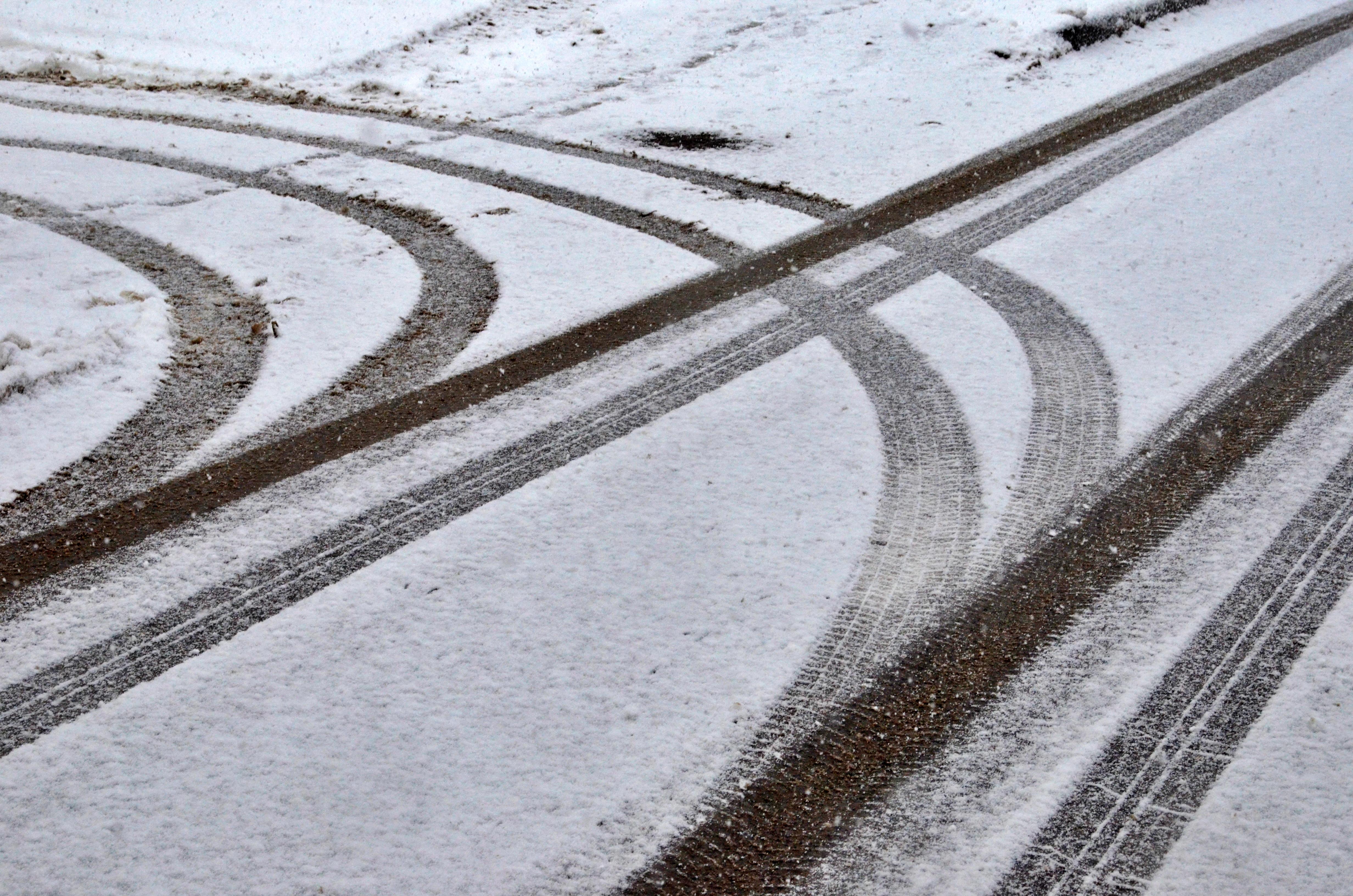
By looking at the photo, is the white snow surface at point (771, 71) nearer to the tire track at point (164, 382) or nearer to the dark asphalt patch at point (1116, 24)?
the dark asphalt patch at point (1116, 24)

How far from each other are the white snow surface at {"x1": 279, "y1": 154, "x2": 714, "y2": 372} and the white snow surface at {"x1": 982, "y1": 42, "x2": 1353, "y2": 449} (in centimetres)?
245

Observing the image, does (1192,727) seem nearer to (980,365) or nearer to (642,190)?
(980,365)

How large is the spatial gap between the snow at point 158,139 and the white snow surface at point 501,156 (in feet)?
0.81

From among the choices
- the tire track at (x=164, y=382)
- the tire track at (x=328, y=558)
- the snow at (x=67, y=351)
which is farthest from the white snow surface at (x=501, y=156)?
the snow at (x=67, y=351)

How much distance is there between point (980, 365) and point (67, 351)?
16.0 feet

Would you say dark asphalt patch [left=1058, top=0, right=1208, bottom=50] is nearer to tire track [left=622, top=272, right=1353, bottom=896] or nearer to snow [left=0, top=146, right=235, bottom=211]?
tire track [left=622, top=272, right=1353, bottom=896]

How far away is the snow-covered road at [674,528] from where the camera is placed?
2.98 metres

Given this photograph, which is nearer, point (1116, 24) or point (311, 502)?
point (311, 502)

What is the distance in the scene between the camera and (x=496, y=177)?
8.27 metres

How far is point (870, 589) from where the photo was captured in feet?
12.8

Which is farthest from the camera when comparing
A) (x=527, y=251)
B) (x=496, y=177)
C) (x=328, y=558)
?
(x=496, y=177)

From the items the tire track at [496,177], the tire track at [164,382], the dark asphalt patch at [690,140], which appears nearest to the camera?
the tire track at [164,382]

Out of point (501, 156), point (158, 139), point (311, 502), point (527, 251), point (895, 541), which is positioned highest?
point (158, 139)

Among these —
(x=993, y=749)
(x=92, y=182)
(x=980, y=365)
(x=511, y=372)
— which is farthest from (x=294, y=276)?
(x=993, y=749)
